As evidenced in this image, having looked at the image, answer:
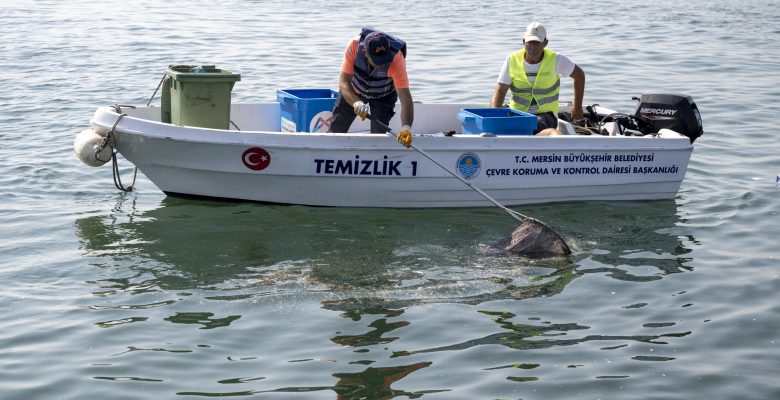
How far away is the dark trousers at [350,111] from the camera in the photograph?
949 cm

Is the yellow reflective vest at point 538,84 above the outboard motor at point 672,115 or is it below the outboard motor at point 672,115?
above

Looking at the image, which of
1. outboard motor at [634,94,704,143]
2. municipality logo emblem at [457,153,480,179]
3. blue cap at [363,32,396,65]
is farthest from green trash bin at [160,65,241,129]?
outboard motor at [634,94,704,143]

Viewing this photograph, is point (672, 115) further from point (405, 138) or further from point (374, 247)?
point (374, 247)

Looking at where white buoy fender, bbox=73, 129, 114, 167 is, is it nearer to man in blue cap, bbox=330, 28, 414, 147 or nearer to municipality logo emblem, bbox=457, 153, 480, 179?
man in blue cap, bbox=330, 28, 414, 147

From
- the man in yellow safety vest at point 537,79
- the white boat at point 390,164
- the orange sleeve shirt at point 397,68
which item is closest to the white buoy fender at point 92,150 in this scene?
the white boat at point 390,164

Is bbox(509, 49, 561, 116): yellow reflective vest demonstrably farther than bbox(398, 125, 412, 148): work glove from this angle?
Yes

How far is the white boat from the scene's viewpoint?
9.02m

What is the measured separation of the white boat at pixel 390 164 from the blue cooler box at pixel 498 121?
0.94 ft

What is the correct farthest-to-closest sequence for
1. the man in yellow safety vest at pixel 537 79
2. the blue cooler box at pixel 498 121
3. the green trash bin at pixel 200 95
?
1. the man in yellow safety vest at pixel 537 79
2. the blue cooler box at pixel 498 121
3. the green trash bin at pixel 200 95

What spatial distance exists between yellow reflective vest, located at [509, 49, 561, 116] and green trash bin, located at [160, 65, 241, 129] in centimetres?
277

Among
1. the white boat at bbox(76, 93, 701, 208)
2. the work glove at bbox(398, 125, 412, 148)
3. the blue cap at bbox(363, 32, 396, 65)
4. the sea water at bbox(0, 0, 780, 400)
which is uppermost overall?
the blue cap at bbox(363, 32, 396, 65)

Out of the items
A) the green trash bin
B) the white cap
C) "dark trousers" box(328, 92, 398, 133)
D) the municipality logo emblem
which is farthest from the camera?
the white cap

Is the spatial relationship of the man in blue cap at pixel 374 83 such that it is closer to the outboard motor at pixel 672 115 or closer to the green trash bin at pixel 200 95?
the green trash bin at pixel 200 95

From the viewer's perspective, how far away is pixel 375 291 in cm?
762
